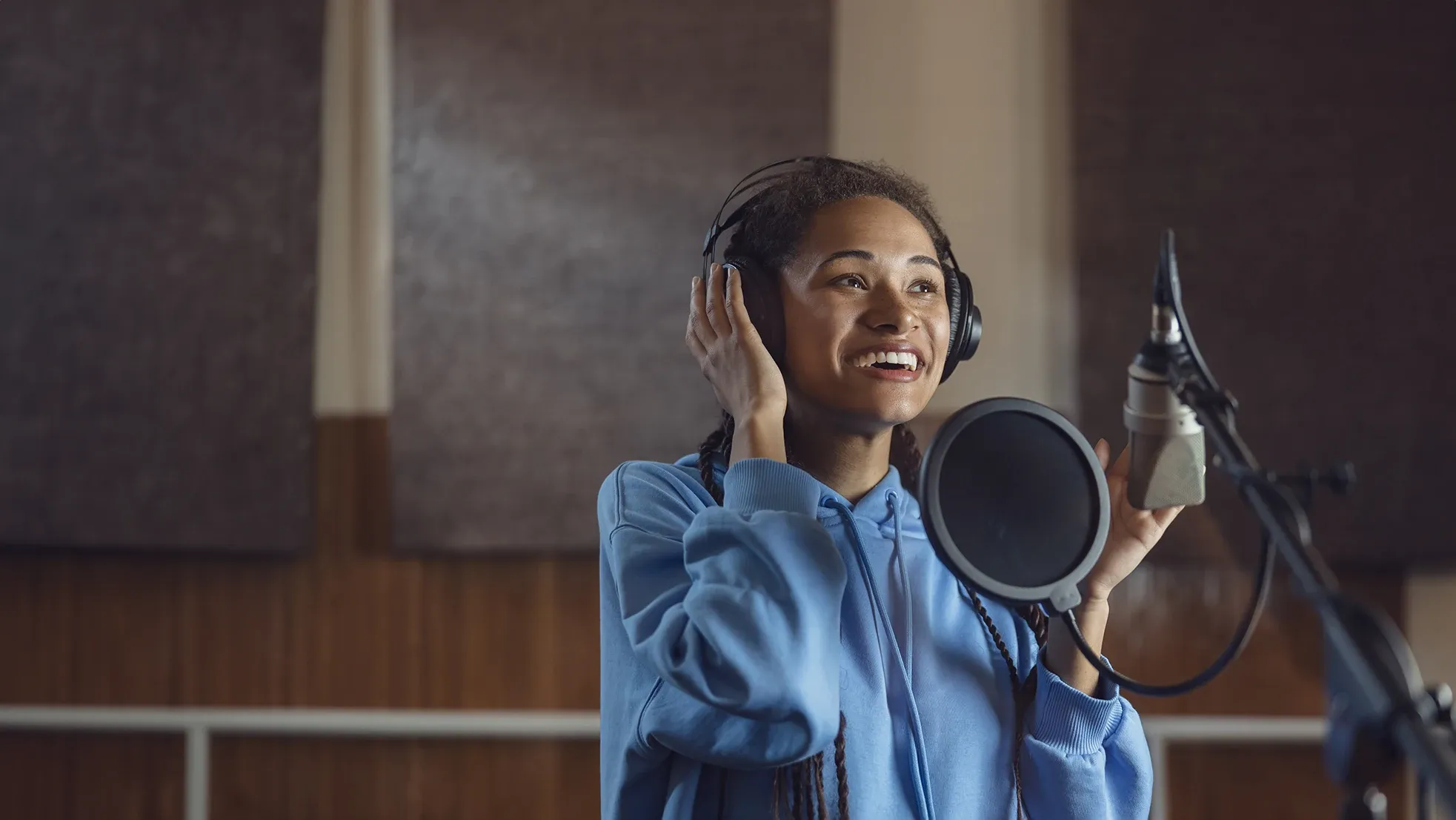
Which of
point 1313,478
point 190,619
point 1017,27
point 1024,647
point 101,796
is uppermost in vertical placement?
point 1017,27


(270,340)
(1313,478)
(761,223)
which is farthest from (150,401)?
(1313,478)

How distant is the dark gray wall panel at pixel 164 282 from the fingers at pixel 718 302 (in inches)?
48.7

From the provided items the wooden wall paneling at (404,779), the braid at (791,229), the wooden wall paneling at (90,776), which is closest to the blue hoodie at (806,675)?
the braid at (791,229)

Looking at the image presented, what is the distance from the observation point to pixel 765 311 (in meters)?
1.07

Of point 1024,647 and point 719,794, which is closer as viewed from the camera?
point 719,794

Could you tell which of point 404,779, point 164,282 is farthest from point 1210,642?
point 164,282

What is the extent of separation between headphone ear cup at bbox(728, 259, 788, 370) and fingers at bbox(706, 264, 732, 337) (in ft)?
0.06

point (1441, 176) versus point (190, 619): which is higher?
point (1441, 176)

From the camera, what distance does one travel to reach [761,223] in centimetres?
117

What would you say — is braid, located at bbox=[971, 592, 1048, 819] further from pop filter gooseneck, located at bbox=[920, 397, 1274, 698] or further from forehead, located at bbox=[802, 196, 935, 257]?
forehead, located at bbox=[802, 196, 935, 257]

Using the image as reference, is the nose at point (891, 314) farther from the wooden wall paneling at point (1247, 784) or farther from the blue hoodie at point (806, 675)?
the wooden wall paneling at point (1247, 784)

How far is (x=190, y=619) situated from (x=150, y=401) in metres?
0.40

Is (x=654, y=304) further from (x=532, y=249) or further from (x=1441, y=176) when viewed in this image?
(x=1441, y=176)

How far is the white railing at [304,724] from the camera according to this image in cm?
197
